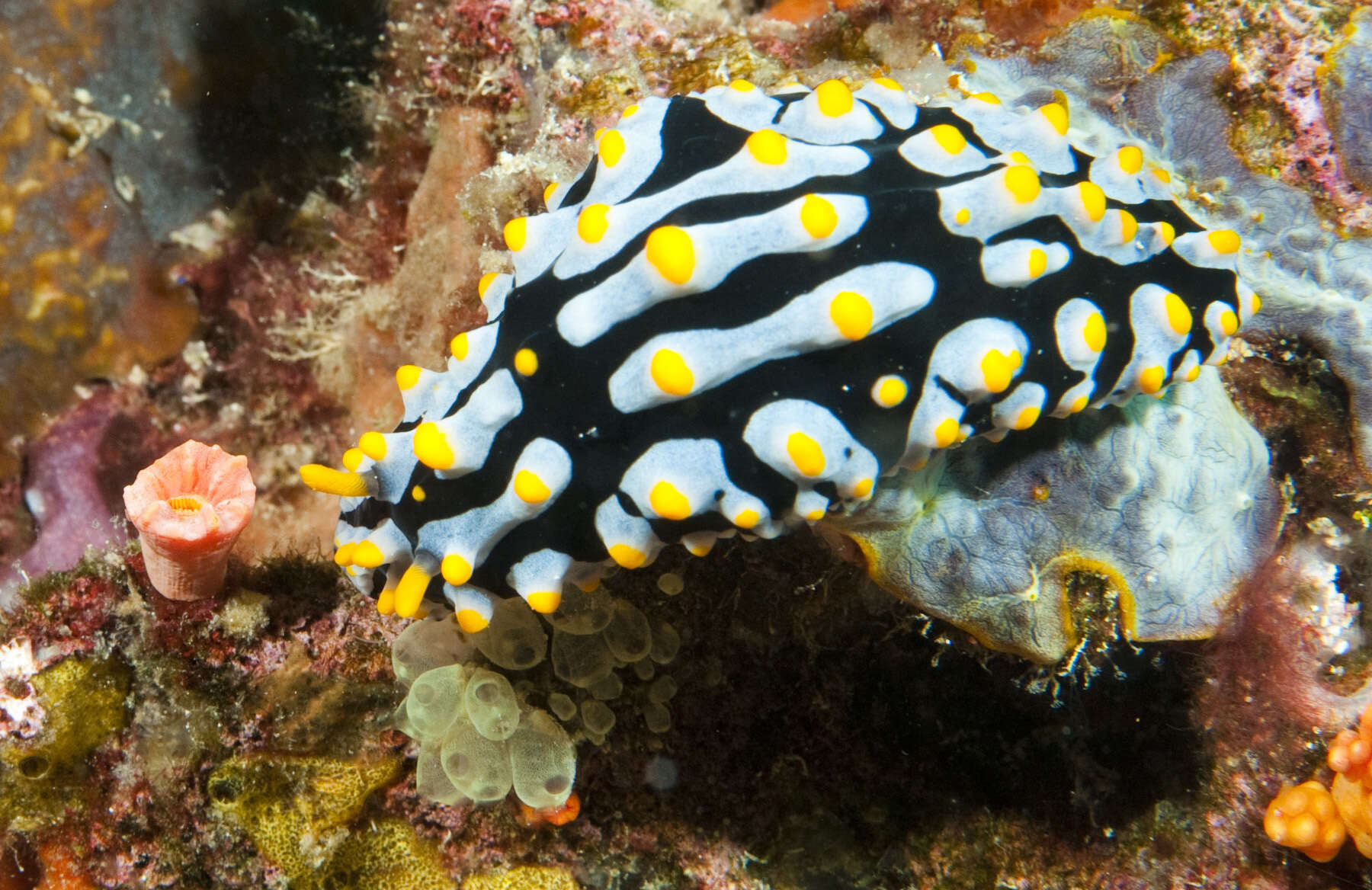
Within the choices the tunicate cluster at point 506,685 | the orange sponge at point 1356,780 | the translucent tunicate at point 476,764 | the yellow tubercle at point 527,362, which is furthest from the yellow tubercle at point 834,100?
the orange sponge at point 1356,780

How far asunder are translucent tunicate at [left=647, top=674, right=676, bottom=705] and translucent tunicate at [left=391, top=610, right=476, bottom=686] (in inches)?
35.6

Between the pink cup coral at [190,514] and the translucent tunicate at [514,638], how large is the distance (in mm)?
1096

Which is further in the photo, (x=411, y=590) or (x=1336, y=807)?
(x=1336, y=807)

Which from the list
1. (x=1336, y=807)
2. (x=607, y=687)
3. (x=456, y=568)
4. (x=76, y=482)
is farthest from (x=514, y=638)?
(x=76, y=482)

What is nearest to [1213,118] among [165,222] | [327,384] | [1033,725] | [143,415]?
[1033,725]

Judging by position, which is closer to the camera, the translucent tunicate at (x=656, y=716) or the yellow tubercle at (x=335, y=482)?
→ the yellow tubercle at (x=335, y=482)

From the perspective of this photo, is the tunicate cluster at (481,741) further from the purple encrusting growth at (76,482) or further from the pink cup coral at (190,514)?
the purple encrusting growth at (76,482)

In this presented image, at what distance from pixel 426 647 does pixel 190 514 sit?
108 centimetres

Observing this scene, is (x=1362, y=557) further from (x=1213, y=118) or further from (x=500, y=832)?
(x=500, y=832)

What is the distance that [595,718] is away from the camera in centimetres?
345

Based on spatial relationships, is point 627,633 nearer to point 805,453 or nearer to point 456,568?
point 456,568

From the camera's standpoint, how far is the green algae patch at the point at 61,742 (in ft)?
9.65

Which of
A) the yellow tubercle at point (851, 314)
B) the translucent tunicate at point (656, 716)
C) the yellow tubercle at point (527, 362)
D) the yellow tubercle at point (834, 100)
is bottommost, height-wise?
the translucent tunicate at point (656, 716)

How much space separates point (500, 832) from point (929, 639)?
2.30 metres
